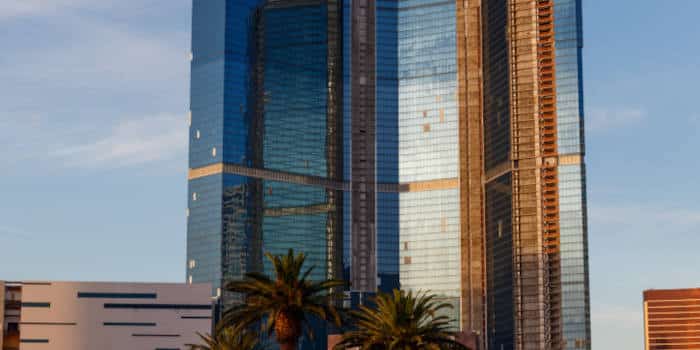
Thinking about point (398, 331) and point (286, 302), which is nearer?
point (286, 302)

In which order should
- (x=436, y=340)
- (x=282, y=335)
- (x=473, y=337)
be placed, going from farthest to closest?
1. (x=473, y=337)
2. (x=436, y=340)
3. (x=282, y=335)

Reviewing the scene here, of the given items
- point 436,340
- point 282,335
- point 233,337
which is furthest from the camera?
point 233,337

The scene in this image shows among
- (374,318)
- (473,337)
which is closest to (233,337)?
(374,318)

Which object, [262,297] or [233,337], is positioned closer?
[262,297]

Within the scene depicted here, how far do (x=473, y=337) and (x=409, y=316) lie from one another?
68788 millimetres

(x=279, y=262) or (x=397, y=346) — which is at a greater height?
(x=279, y=262)

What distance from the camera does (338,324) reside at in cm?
10306

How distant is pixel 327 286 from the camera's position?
108 meters

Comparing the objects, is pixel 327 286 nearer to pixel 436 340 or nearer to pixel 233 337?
pixel 436 340

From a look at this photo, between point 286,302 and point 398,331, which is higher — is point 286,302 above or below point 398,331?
above

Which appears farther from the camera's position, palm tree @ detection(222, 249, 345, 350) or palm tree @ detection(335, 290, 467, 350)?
palm tree @ detection(335, 290, 467, 350)

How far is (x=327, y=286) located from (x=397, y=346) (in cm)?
803

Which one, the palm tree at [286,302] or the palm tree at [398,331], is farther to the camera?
the palm tree at [398,331]

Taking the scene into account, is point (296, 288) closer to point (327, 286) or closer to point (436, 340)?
point (327, 286)
